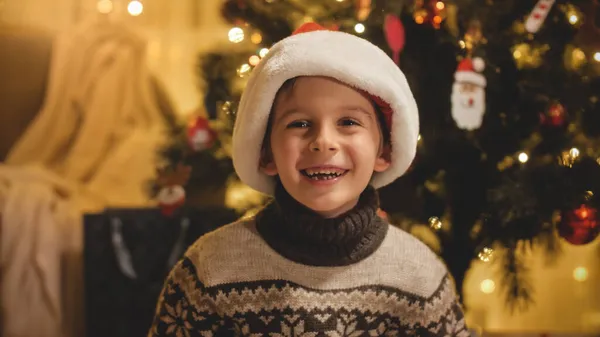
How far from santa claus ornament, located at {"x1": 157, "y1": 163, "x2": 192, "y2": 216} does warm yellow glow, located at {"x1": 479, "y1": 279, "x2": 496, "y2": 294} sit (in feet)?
3.55

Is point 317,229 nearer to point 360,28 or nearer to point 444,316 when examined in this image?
point 444,316

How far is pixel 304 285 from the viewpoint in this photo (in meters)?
0.81

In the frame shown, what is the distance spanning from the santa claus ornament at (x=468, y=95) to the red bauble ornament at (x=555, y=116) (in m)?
0.15

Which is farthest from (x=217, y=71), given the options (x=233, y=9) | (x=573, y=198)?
(x=573, y=198)

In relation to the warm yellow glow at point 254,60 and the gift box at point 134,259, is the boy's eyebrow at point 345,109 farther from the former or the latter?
the gift box at point 134,259

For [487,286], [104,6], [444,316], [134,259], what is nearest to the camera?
[444,316]

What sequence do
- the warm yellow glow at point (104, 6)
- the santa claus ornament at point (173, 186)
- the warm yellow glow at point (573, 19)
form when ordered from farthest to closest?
1. the warm yellow glow at point (104, 6)
2. the santa claus ornament at point (173, 186)
3. the warm yellow glow at point (573, 19)

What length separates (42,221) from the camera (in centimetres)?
155

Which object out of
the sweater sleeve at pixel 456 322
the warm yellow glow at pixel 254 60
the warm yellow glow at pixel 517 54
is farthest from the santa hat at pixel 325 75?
the warm yellow glow at pixel 517 54

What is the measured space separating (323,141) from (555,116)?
62 centimetres

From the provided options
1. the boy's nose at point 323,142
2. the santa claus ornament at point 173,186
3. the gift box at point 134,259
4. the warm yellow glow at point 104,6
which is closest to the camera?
the boy's nose at point 323,142

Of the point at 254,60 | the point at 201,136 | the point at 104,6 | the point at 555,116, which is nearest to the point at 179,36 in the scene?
the point at 104,6

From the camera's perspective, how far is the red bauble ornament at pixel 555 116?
1.13 metres

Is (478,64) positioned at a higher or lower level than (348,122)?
higher
